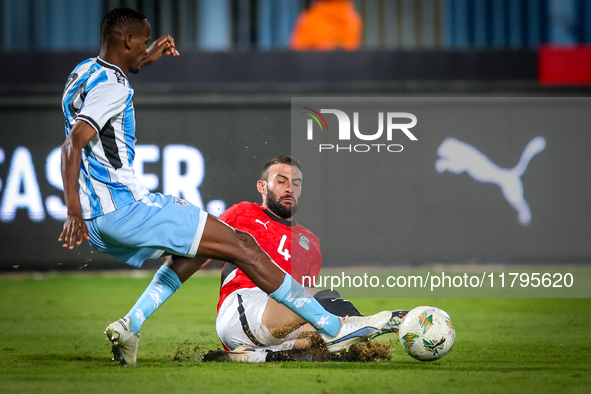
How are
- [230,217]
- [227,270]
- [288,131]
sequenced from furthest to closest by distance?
[288,131] < [230,217] < [227,270]

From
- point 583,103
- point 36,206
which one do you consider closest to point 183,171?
point 36,206

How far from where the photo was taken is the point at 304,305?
4.19 m

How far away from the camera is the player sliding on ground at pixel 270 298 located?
452 cm

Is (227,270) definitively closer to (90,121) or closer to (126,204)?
(126,204)

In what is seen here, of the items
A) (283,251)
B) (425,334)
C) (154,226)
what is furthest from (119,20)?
(425,334)

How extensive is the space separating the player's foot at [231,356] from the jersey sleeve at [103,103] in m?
1.51

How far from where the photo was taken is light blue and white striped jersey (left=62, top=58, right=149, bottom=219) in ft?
13.2

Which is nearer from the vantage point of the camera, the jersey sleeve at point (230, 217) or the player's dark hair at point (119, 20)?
the player's dark hair at point (119, 20)

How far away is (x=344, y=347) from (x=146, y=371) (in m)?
1.10

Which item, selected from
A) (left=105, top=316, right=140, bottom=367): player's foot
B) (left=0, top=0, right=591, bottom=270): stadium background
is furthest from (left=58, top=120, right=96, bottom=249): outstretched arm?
(left=0, top=0, right=591, bottom=270): stadium background

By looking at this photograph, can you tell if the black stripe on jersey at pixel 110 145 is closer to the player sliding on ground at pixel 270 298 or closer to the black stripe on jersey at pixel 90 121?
the black stripe on jersey at pixel 90 121

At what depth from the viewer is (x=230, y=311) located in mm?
4621

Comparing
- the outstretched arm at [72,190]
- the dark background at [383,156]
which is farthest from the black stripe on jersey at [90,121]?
the dark background at [383,156]

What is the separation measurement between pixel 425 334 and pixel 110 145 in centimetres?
203
